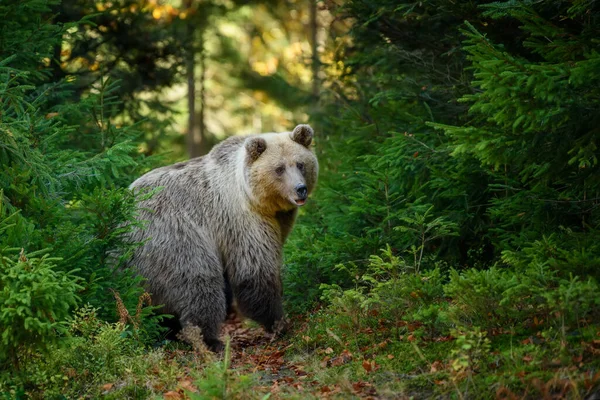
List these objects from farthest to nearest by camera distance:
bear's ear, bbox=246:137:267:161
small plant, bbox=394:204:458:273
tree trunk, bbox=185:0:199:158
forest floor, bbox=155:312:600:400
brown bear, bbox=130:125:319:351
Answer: tree trunk, bbox=185:0:199:158 → bear's ear, bbox=246:137:267:161 → brown bear, bbox=130:125:319:351 → small plant, bbox=394:204:458:273 → forest floor, bbox=155:312:600:400

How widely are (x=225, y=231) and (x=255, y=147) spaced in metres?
1.04

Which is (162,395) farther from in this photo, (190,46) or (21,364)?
(190,46)

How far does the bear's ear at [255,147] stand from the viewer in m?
8.05

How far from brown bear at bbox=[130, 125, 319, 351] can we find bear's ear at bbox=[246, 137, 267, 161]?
1cm

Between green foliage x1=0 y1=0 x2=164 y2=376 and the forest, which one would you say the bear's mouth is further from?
green foliage x1=0 y1=0 x2=164 y2=376

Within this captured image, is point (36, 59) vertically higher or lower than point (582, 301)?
higher

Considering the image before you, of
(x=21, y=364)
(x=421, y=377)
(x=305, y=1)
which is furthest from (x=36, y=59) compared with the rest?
(x=305, y=1)

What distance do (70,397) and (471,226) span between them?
485 centimetres

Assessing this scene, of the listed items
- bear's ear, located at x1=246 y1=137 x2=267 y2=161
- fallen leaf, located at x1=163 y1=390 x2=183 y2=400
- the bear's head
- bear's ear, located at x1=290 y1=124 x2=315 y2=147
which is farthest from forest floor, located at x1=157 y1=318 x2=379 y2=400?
bear's ear, located at x1=290 y1=124 x2=315 y2=147

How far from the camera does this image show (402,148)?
27.7 ft

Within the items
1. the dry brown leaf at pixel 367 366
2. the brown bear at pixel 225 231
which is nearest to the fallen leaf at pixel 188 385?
the dry brown leaf at pixel 367 366

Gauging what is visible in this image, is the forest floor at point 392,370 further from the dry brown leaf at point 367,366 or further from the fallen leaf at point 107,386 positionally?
the fallen leaf at point 107,386

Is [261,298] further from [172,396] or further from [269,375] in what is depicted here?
[172,396]

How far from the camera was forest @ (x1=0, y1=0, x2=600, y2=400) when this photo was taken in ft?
17.5
